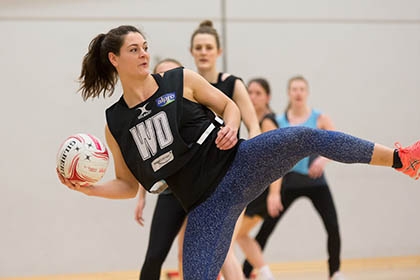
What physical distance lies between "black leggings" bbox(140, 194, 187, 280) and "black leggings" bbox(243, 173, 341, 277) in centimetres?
174

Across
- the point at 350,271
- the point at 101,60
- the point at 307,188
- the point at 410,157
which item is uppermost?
the point at 101,60

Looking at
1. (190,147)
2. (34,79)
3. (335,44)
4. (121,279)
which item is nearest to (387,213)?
(335,44)

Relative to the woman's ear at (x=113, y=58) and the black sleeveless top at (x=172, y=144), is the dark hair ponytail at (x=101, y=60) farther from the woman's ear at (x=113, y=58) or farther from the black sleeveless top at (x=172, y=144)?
the black sleeveless top at (x=172, y=144)

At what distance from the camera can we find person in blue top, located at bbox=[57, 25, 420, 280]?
9.73 ft

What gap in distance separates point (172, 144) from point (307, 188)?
258 centimetres

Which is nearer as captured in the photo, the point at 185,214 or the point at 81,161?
the point at 81,161

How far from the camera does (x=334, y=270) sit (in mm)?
5211

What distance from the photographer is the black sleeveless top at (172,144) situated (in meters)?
3.04

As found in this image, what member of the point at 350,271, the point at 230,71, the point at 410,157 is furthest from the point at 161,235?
the point at 350,271

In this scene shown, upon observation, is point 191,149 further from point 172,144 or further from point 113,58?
point 113,58

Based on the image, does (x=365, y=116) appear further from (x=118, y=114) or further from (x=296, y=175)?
(x=118, y=114)

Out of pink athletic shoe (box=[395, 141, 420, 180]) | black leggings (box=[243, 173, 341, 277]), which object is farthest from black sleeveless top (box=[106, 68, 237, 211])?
black leggings (box=[243, 173, 341, 277])

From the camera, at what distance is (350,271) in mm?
6422

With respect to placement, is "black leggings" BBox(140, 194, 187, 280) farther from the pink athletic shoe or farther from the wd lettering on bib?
the pink athletic shoe
